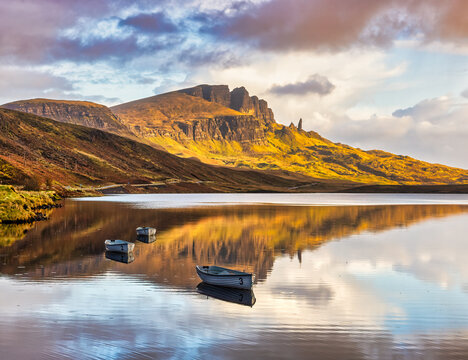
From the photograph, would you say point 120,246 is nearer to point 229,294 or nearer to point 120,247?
point 120,247

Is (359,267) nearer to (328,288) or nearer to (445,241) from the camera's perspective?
(328,288)

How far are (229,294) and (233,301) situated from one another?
152 centimetres

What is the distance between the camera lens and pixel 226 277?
2652 centimetres

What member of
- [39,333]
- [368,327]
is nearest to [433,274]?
[368,327]

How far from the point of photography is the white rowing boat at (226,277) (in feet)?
84.7

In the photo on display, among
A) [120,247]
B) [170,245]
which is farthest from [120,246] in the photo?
[170,245]

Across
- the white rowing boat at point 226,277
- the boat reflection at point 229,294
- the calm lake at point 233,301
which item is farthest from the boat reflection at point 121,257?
the boat reflection at point 229,294

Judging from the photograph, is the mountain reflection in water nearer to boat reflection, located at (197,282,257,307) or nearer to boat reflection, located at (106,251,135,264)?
boat reflection, located at (106,251,135,264)

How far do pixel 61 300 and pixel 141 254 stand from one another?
16076 mm

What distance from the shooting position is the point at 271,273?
106 feet

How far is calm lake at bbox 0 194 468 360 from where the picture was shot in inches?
688

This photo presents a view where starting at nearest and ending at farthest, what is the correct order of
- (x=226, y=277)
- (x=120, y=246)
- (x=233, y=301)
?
(x=233, y=301)
(x=226, y=277)
(x=120, y=246)

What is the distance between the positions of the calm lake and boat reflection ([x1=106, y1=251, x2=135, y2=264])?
3.2 inches

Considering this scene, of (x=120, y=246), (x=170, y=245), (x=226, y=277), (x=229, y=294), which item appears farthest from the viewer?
(x=170, y=245)
